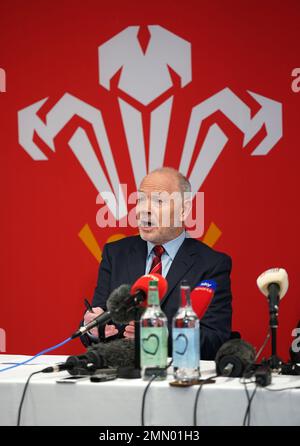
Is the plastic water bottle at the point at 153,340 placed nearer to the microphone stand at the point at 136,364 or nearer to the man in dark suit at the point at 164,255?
the microphone stand at the point at 136,364

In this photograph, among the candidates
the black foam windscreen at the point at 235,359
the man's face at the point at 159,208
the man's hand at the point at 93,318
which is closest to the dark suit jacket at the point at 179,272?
the man's face at the point at 159,208

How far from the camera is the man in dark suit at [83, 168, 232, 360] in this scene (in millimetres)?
3162

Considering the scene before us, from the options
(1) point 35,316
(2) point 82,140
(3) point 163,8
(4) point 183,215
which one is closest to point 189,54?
(3) point 163,8

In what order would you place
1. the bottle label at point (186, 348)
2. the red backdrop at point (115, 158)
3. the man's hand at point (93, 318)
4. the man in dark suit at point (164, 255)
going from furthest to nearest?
the red backdrop at point (115, 158) → the man in dark suit at point (164, 255) → the man's hand at point (93, 318) → the bottle label at point (186, 348)

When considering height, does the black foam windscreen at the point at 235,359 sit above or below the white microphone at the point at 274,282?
below

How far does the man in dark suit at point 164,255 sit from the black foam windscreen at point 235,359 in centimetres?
100

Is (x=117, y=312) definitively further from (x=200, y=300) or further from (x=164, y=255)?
(x=164, y=255)

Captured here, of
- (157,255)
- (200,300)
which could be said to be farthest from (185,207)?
(200,300)

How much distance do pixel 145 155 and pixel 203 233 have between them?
578 mm

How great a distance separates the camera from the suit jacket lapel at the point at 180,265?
3.17 m
